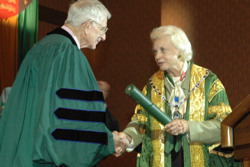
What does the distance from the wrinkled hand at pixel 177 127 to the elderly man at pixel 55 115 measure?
0.87 meters

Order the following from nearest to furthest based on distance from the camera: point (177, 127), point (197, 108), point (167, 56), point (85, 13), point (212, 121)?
point (85, 13)
point (177, 127)
point (212, 121)
point (197, 108)
point (167, 56)

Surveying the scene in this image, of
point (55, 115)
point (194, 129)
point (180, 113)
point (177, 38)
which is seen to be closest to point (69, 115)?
point (55, 115)

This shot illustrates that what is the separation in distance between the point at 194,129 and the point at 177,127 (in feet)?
0.48

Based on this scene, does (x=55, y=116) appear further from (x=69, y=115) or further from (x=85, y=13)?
(x=85, y=13)

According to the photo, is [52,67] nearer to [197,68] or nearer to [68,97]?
[68,97]

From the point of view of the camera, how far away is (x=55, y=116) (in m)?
1.88

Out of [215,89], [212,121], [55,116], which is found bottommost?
[212,121]

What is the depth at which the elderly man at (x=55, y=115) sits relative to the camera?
1863 millimetres

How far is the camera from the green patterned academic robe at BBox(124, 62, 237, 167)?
2.90m

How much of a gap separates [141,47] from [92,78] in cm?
363

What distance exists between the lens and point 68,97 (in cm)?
193

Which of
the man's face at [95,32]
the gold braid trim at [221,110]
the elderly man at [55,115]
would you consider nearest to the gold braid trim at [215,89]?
the gold braid trim at [221,110]

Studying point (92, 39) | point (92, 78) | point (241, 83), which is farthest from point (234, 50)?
point (92, 78)

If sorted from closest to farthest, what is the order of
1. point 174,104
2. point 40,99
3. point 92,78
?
1. point 40,99
2. point 92,78
3. point 174,104
